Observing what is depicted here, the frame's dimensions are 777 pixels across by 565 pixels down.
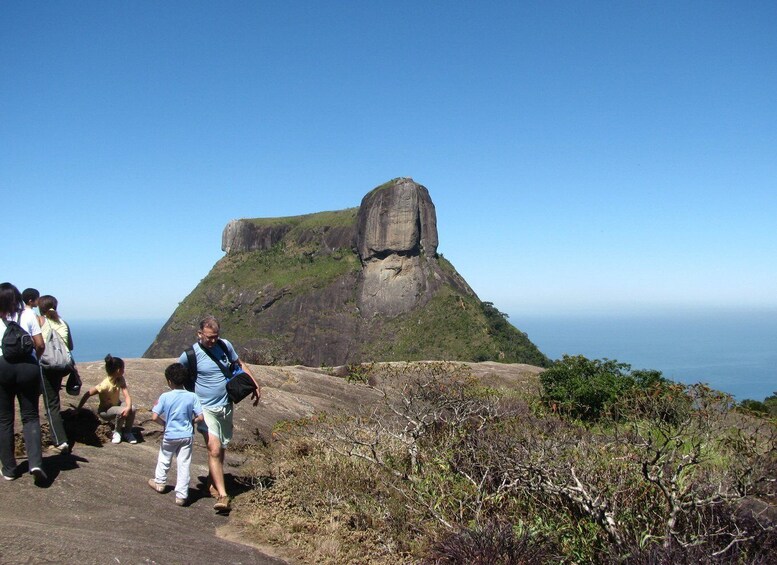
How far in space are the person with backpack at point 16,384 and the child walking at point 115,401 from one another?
175 centimetres

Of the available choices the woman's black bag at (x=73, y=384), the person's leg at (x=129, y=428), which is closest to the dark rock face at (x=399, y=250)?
the person's leg at (x=129, y=428)

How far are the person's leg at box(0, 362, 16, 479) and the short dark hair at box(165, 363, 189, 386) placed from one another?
1335 millimetres

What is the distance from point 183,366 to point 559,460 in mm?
3992

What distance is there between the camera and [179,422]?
5805 millimetres

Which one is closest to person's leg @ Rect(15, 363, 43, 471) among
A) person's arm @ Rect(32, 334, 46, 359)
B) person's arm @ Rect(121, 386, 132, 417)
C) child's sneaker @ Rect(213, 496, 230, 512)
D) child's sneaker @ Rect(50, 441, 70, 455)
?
person's arm @ Rect(32, 334, 46, 359)

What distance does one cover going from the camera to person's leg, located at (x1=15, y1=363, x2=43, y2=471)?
209 inches

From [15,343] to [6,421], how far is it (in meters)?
0.73

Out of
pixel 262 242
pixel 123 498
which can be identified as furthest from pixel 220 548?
pixel 262 242

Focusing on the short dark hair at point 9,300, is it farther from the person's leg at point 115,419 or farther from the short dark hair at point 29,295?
the person's leg at point 115,419

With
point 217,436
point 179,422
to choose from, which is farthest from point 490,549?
point 179,422

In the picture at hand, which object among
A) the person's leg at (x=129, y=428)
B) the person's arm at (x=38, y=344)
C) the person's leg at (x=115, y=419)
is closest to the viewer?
the person's arm at (x=38, y=344)

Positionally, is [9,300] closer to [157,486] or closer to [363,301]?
[157,486]

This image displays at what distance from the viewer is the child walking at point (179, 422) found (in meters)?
5.76

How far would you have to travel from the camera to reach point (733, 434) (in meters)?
7.42
